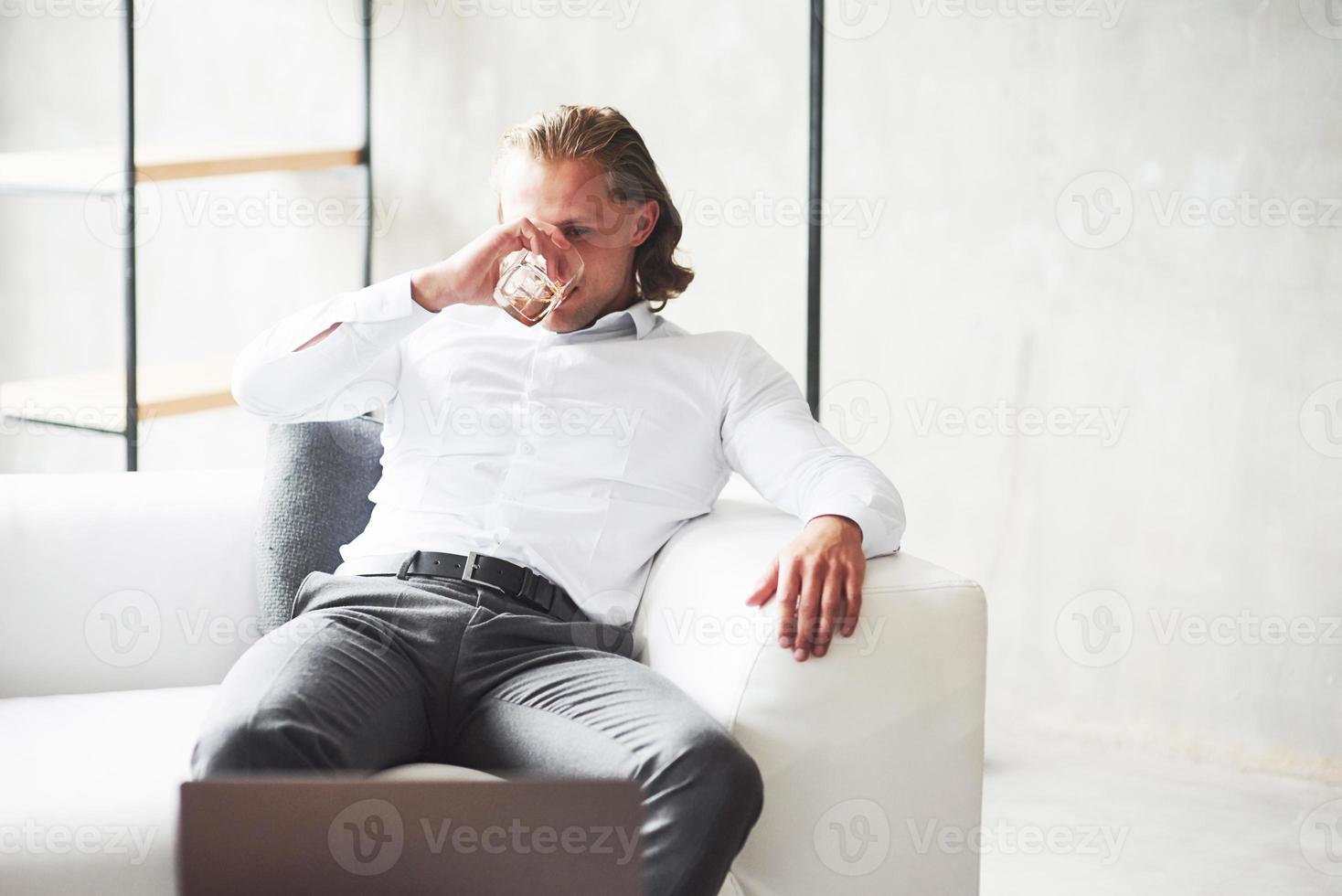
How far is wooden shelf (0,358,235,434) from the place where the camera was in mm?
2594

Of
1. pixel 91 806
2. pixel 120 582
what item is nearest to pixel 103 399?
pixel 120 582

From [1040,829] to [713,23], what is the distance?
170 cm

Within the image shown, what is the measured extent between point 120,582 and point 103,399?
3.27ft

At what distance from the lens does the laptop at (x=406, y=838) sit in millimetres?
1138

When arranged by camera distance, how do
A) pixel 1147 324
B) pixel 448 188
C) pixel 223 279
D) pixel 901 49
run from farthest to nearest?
pixel 223 279 → pixel 448 188 → pixel 901 49 → pixel 1147 324

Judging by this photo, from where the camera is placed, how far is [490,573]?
5.13 feet

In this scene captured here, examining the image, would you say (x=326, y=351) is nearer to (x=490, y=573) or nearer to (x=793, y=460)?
(x=490, y=573)

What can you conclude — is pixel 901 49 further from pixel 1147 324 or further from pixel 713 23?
pixel 1147 324

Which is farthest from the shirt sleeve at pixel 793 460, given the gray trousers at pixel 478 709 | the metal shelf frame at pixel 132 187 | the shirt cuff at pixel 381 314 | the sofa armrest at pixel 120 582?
the metal shelf frame at pixel 132 187

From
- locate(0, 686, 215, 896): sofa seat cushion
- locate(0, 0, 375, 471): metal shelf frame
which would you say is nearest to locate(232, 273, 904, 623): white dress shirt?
locate(0, 686, 215, 896): sofa seat cushion

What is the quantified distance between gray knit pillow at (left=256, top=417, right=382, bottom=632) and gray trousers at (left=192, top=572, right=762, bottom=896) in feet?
0.35

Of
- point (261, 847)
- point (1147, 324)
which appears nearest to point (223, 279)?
point (1147, 324)

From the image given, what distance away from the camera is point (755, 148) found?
2764 millimetres

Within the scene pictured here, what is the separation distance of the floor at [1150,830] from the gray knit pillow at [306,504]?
3.56 ft
